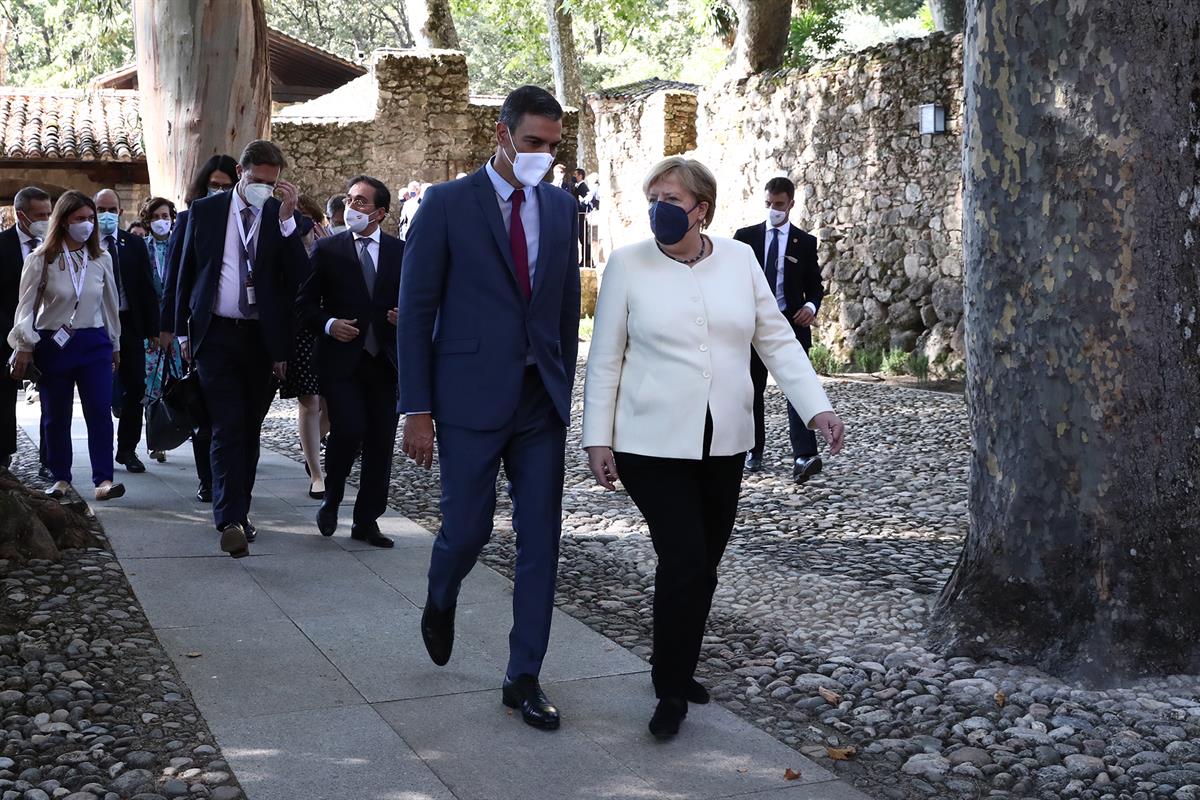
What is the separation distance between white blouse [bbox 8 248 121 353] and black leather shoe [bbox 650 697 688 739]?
4.78 m

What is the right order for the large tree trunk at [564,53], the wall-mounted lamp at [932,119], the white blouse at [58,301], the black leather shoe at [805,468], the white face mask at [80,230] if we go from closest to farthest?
1. the white blouse at [58,301]
2. the white face mask at [80,230]
3. the black leather shoe at [805,468]
4. the wall-mounted lamp at [932,119]
5. the large tree trunk at [564,53]

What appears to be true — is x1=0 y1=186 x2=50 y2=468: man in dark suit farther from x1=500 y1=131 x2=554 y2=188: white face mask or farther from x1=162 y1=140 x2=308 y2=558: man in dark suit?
x1=500 y1=131 x2=554 y2=188: white face mask

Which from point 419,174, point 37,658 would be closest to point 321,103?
point 419,174

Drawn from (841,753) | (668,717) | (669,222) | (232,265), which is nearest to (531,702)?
(668,717)

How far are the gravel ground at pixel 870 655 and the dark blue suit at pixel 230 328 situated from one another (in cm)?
125

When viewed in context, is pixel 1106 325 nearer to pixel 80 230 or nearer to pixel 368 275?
pixel 368 275

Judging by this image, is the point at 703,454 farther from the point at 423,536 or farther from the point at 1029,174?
the point at 423,536

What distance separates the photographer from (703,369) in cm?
372

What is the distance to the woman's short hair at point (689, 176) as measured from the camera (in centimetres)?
370

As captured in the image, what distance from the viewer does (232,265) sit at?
608 centimetres

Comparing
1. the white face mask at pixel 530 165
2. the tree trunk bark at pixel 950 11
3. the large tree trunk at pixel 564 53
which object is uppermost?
the large tree trunk at pixel 564 53

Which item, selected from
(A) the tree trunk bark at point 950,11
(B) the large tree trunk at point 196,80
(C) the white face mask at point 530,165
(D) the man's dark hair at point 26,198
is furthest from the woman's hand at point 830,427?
(A) the tree trunk bark at point 950,11

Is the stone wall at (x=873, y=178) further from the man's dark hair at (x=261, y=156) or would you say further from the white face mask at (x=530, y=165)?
the white face mask at (x=530, y=165)

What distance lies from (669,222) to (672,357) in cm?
38
